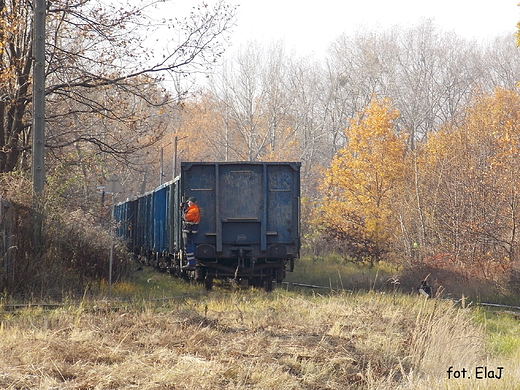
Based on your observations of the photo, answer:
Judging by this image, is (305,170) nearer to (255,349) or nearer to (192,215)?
(192,215)

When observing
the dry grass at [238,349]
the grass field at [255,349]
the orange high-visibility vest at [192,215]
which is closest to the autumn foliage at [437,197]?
the orange high-visibility vest at [192,215]

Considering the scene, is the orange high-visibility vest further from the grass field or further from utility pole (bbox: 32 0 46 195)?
the grass field

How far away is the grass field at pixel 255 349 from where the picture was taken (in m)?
6.74

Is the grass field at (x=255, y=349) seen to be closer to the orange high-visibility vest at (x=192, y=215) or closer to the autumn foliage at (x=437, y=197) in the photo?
the orange high-visibility vest at (x=192, y=215)

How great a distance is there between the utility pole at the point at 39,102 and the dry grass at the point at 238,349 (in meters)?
5.94

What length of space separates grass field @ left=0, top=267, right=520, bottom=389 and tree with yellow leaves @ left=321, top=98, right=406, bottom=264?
20439 millimetres

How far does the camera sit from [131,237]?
1252 inches

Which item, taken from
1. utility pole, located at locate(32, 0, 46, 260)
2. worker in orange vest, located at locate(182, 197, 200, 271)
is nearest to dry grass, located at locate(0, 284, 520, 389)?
worker in orange vest, located at locate(182, 197, 200, 271)

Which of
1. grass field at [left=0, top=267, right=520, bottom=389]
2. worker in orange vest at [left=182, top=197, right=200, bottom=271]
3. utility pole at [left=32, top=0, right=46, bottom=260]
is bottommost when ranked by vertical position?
grass field at [left=0, top=267, right=520, bottom=389]

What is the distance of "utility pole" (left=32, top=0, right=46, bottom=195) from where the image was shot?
16.2 m

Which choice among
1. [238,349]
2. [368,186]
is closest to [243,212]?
[238,349]

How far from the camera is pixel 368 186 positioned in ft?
114

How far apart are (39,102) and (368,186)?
69.7 feet

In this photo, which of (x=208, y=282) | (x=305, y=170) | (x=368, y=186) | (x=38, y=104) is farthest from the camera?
(x=305, y=170)
